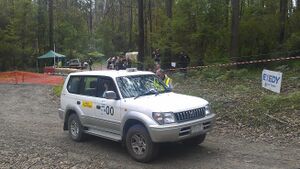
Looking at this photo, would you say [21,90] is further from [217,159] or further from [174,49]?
[217,159]

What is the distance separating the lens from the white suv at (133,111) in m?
8.31

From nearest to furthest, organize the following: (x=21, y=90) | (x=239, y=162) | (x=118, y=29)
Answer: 1. (x=239, y=162)
2. (x=21, y=90)
3. (x=118, y=29)

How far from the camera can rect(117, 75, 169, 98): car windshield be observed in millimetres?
9484

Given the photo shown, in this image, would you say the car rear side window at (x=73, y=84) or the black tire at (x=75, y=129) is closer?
the black tire at (x=75, y=129)

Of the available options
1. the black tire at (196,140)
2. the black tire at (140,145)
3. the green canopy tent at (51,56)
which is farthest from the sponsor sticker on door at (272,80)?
the green canopy tent at (51,56)

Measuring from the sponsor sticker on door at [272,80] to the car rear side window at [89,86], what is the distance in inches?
228

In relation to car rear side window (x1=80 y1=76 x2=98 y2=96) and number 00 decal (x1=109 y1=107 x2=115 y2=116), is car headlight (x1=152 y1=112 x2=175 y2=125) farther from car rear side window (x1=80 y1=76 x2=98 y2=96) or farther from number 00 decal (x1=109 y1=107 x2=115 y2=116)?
car rear side window (x1=80 y1=76 x2=98 y2=96)

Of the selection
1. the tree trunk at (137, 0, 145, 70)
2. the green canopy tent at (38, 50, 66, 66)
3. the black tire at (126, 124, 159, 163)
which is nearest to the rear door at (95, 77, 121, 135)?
the black tire at (126, 124, 159, 163)

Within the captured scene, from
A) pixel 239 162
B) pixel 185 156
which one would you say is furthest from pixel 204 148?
pixel 239 162

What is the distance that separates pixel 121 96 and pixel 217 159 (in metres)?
2.46

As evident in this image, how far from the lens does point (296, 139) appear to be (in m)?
9.69

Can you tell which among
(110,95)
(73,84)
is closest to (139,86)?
(110,95)

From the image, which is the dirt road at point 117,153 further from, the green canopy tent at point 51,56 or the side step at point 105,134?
the green canopy tent at point 51,56

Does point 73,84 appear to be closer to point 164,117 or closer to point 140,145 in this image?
point 140,145
